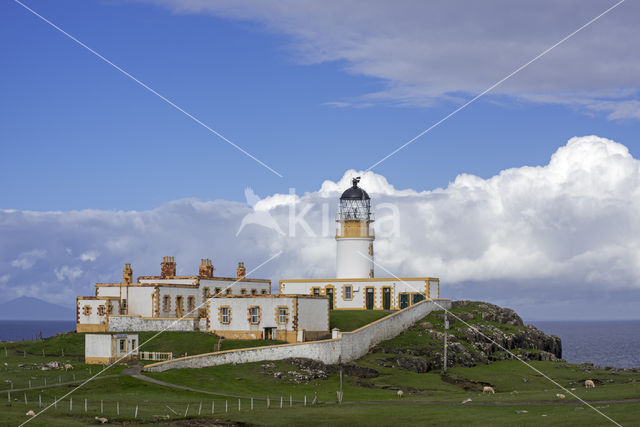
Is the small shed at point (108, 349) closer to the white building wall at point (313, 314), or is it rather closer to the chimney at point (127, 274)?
the white building wall at point (313, 314)

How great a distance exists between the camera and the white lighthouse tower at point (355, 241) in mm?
93688

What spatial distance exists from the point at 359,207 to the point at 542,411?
164 ft

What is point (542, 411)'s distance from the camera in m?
47.1

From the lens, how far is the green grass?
81438mm

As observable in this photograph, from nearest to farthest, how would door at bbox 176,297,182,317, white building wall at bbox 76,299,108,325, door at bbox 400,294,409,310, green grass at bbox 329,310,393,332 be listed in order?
green grass at bbox 329,310,393,332
white building wall at bbox 76,299,108,325
door at bbox 176,297,182,317
door at bbox 400,294,409,310

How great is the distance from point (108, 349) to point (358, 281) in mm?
32656

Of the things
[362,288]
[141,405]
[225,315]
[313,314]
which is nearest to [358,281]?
[362,288]

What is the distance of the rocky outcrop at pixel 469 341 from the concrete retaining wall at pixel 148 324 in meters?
18.2

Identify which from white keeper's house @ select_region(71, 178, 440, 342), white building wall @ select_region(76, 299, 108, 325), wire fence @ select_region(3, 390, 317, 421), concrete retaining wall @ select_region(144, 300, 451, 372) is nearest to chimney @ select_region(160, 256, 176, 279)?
white keeper's house @ select_region(71, 178, 440, 342)

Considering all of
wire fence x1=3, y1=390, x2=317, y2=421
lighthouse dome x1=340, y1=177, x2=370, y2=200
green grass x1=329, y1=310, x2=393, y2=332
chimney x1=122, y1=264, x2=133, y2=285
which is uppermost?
lighthouse dome x1=340, y1=177, x2=370, y2=200

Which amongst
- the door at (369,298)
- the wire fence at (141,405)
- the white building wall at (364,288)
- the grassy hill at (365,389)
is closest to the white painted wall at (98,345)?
the grassy hill at (365,389)

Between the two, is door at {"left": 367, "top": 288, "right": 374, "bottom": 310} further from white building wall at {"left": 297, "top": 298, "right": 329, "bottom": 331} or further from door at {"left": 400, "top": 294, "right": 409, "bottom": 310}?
white building wall at {"left": 297, "top": 298, "right": 329, "bottom": 331}

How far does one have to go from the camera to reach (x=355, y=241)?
93625mm

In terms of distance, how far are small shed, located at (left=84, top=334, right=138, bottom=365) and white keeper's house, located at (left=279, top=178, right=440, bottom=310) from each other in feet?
91.0
